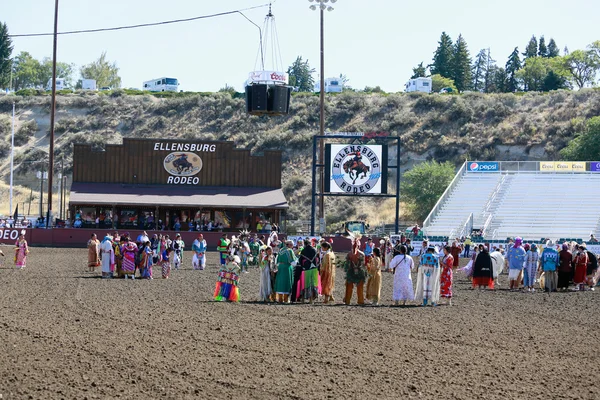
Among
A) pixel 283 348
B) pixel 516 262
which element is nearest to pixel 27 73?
pixel 516 262

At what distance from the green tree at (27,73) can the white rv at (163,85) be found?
38751mm

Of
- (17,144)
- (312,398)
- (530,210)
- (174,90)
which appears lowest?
(312,398)

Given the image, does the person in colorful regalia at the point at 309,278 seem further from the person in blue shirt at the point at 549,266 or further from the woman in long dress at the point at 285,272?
the person in blue shirt at the point at 549,266

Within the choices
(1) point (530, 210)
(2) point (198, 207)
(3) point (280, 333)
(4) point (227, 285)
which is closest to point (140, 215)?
(2) point (198, 207)

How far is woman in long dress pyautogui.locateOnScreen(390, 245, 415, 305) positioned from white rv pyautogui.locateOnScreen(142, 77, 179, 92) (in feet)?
297

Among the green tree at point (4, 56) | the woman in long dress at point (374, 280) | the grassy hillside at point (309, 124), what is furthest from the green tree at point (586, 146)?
the green tree at point (4, 56)

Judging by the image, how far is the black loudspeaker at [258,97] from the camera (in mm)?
38781

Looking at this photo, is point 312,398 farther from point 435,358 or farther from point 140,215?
point 140,215

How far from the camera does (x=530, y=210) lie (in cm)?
5331

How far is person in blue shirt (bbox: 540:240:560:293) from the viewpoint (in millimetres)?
27062

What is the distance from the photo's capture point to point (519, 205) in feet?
178

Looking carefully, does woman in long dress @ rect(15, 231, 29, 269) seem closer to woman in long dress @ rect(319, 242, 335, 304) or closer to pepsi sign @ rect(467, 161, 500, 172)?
woman in long dress @ rect(319, 242, 335, 304)

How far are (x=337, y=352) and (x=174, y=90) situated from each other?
98.4 metres

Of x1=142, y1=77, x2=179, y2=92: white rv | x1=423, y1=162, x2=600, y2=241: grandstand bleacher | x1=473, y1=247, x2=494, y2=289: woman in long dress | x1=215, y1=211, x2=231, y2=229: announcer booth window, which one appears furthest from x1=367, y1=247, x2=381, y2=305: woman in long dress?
x1=142, y1=77, x2=179, y2=92: white rv
